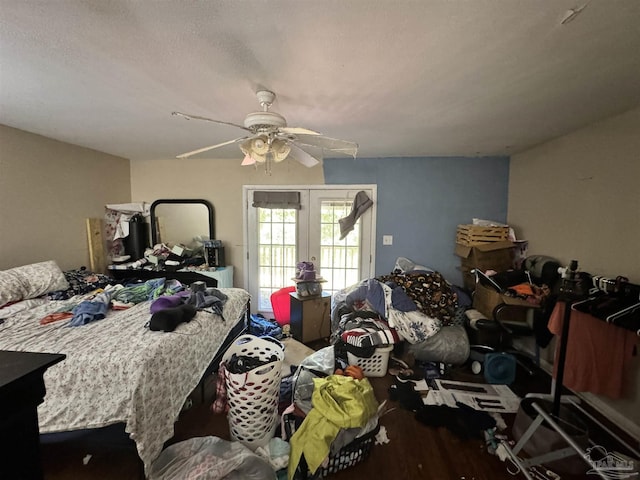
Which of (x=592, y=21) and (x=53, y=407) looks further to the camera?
(x=53, y=407)

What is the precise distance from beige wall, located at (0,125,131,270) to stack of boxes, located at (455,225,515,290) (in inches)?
180

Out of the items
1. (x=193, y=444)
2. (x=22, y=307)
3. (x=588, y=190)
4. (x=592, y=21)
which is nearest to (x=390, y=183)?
(x=588, y=190)

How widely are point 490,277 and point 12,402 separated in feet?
10.1

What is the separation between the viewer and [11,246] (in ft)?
8.34

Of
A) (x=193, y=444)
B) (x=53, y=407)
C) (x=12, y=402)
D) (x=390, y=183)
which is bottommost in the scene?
(x=193, y=444)

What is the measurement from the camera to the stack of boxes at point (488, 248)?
2971 mm

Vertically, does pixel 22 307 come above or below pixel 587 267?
below

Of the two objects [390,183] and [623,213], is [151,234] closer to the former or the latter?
[390,183]

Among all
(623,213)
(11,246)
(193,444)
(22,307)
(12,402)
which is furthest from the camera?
(11,246)

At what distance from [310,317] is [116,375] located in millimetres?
1945

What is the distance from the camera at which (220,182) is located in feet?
12.3

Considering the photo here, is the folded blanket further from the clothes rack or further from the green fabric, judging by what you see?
the clothes rack

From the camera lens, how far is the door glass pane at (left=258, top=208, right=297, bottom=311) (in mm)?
3715

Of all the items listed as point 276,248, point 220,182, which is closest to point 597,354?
point 276,248
